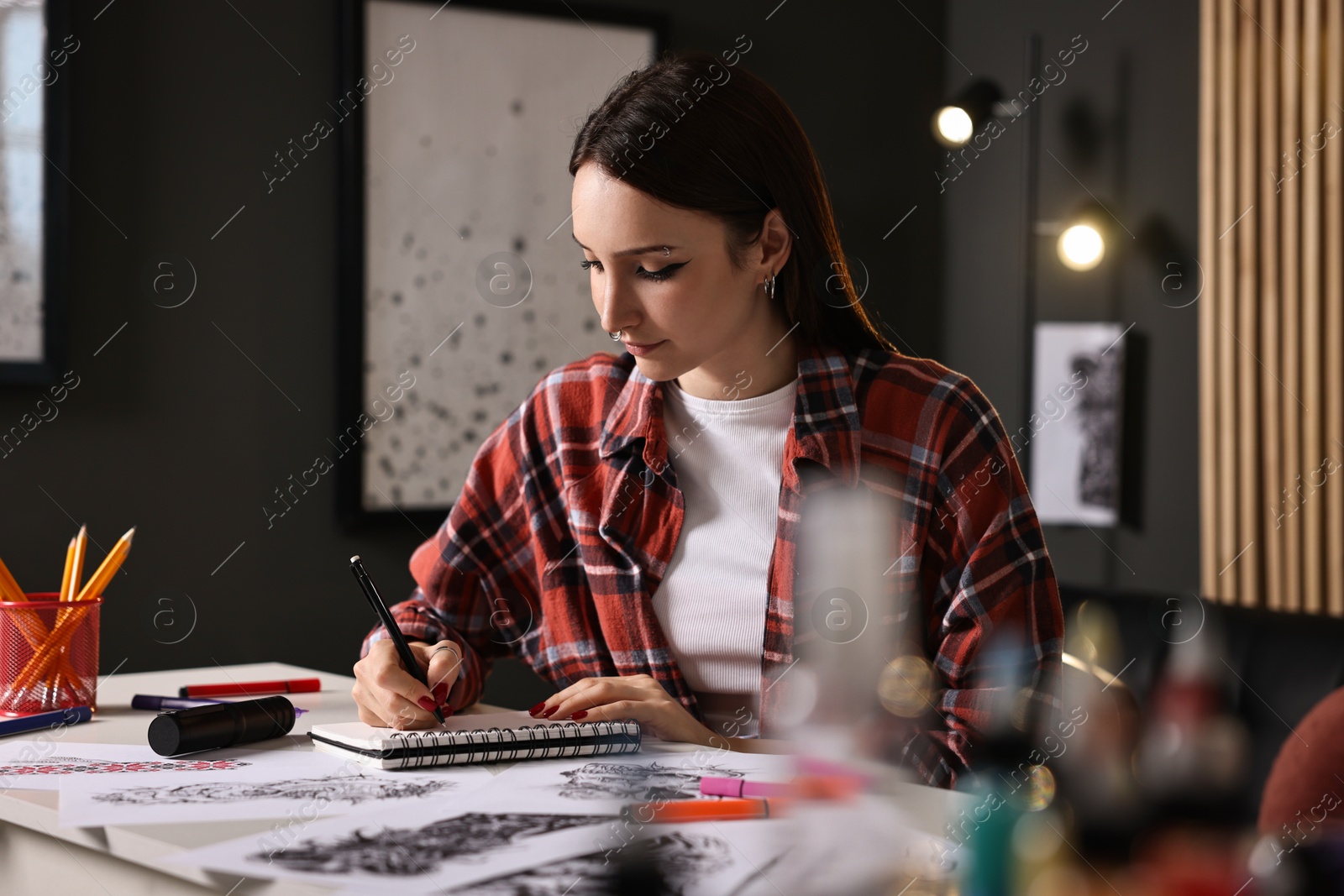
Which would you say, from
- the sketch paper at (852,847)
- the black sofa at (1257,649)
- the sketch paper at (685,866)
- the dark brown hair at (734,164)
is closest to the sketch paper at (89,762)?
the sketch paper at (685,866)

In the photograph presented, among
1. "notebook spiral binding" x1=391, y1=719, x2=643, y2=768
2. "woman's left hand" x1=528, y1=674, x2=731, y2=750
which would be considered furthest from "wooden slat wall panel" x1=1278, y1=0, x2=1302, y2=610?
"notebook spiral binding" x1=391, y1=719, x2=643, y2=768

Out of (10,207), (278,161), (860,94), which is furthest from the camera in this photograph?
(860,94)

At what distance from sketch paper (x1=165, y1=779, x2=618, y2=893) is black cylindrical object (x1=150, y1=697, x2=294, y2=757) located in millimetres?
290

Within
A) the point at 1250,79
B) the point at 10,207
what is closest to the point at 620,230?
the point at 10,207

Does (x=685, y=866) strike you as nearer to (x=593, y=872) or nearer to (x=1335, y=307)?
(x=593, y=872)

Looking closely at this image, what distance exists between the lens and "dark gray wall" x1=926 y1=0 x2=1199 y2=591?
2891 mm

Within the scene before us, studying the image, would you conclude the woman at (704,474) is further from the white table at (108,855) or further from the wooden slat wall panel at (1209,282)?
the wooden slat wall panel at (1209,282)

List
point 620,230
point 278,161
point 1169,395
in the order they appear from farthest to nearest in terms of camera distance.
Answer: point 1169,395 → point 278,161 → point 620,230

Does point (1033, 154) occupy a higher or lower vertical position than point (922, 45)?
lower

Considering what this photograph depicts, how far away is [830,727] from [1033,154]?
3.07m

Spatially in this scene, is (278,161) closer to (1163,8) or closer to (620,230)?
(620,230)

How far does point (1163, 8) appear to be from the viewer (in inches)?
115

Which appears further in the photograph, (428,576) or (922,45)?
(922,45)

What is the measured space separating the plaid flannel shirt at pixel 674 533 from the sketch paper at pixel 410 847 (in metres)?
0.46
